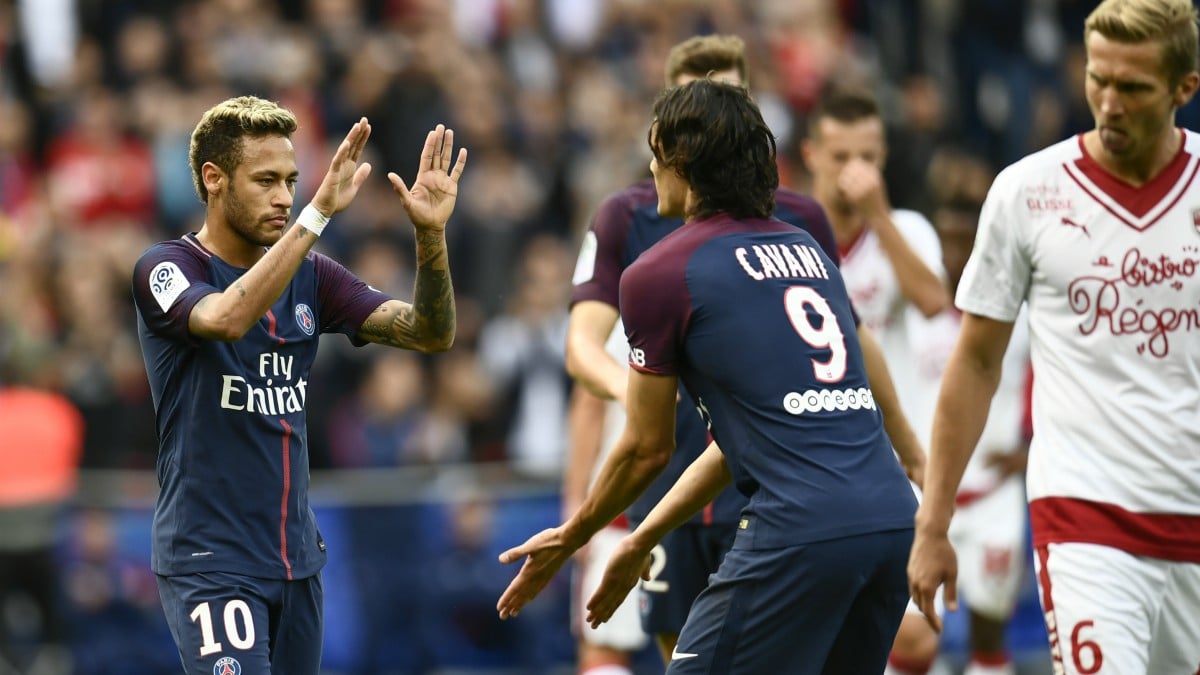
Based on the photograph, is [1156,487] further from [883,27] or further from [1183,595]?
[883,27]

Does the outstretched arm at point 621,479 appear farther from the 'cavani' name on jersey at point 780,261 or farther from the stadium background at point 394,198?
the stadium background at point 394,198

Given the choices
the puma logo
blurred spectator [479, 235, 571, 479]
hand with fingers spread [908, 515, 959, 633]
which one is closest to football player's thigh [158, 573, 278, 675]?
hand with fingers spread [908, 515, 959, 633]

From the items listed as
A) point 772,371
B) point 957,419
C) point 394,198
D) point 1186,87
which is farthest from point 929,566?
point 394,198

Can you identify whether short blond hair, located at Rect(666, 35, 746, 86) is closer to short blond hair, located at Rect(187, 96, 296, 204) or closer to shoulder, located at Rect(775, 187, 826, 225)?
shoulder, located at Rect(775, 187, 826, 225)

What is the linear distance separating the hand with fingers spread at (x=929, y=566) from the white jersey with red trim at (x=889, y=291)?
3.23 metres

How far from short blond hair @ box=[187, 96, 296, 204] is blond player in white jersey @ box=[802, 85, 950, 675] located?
9.42 ft

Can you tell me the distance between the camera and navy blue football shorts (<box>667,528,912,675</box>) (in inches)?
220

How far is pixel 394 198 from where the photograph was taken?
15953 millimetres

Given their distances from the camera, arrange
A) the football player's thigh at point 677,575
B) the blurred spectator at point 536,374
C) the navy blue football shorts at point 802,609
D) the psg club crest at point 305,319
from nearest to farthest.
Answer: the navy blue football shorts at point 802,609, the psg club crest at point 305,319, the football player's thigh at point 677,575, the blurred spectator at point 536,374

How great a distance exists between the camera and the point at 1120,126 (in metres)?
5.79

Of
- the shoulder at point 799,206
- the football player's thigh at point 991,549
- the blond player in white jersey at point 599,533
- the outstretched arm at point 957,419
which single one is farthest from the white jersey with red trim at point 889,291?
the outstretched arm at point 957,419

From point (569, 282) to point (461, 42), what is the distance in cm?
331

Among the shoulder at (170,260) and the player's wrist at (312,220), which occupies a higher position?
the player's wrist at (312,220)

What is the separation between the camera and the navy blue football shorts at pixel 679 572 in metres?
7.66
